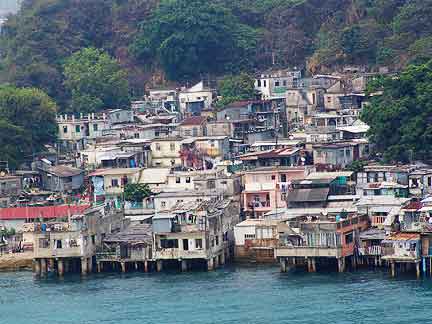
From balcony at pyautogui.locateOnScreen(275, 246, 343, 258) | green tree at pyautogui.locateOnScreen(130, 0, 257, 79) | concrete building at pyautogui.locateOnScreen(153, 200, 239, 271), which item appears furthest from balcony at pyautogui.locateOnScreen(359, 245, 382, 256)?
green tree at pyautogui.locateOnScreen(130, 0, 257, 79)

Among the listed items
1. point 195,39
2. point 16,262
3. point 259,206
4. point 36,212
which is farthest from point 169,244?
point 195,39

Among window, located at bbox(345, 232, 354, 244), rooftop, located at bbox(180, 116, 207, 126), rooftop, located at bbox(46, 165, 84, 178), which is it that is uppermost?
rooftop, located at bbox(180, 116, 207, 126)

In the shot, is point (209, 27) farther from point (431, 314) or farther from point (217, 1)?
point (431, 314)

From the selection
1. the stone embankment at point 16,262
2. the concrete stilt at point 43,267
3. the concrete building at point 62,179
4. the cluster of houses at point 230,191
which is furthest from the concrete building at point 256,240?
the concrete building at point 62,179

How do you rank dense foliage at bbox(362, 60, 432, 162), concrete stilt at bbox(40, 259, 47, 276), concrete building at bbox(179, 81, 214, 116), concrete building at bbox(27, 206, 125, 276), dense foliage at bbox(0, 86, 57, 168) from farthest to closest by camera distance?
concrete building at bbox(179, 81, 214, 116) < dense foliage at bbox(0, 86, 57, 168) < dense foliage at bbox(362, 60, 432, 162) < concrete stilt at bbox(40, 259, 47, 276) < concrete building at bbox(27, 206, 125, 276)

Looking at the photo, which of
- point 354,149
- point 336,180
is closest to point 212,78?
point 354,149

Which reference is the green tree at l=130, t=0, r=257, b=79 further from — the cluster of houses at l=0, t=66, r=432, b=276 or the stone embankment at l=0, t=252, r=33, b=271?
the stone embankment at l=0, t=252, r=33, b=271
